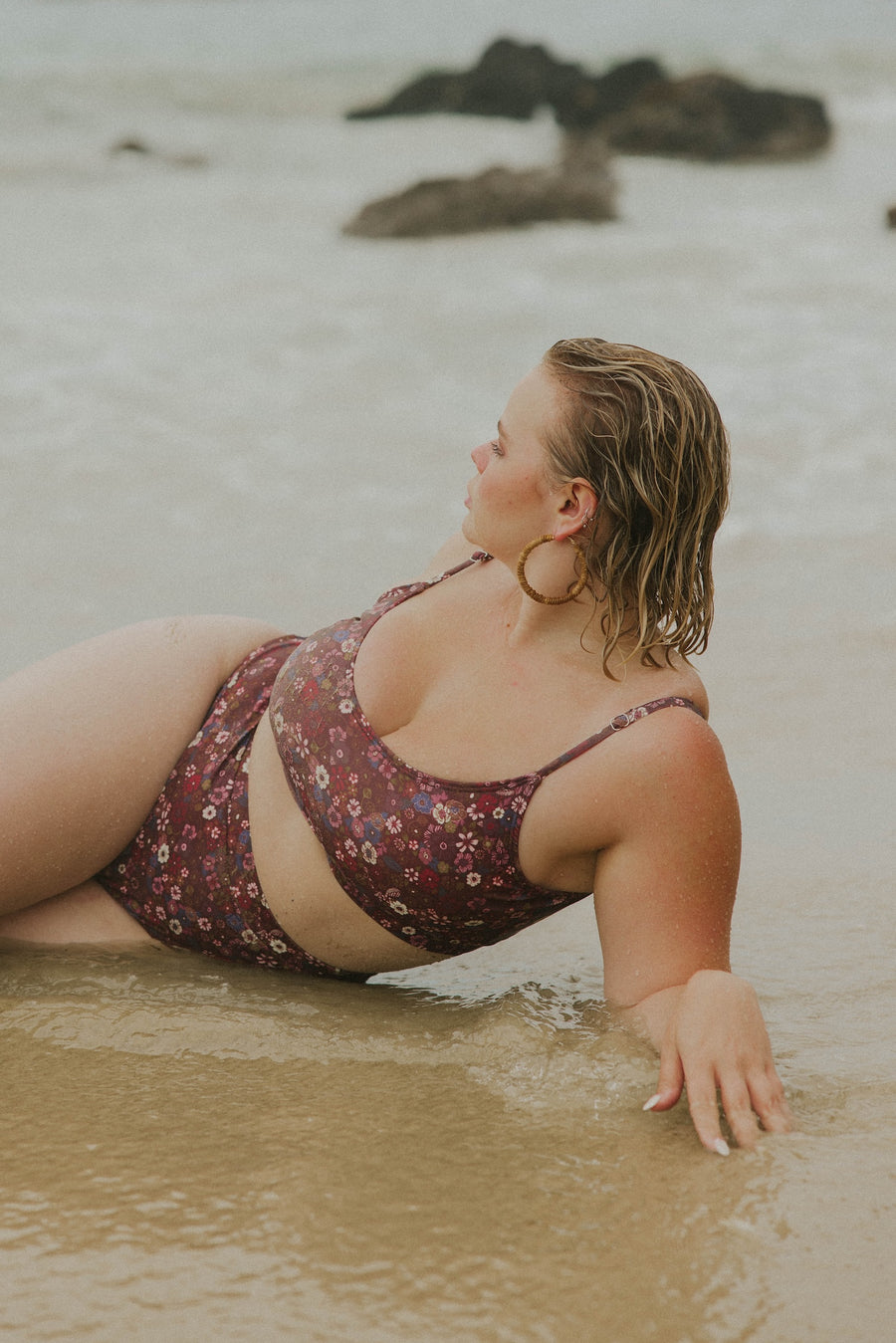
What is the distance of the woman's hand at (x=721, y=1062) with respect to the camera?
1.90 metres

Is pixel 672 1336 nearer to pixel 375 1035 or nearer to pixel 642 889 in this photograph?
pixel 642 889

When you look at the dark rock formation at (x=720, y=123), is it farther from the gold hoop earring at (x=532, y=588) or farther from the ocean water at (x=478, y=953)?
the gold hoop earring at (x=532, y=588)

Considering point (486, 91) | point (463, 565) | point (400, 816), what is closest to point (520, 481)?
point (463, 565)

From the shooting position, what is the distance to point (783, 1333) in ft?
5.07

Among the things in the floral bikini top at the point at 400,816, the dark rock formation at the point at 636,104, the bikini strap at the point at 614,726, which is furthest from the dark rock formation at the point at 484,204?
the bikini strap at the point at 614,726

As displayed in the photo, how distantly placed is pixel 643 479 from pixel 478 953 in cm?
105

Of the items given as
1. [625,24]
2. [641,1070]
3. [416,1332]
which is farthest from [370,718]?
[625,24]

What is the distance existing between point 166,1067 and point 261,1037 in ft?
0.51

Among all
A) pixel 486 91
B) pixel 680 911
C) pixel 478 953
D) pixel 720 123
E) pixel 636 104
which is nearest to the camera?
pixel 680 911

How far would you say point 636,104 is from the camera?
61.3ft

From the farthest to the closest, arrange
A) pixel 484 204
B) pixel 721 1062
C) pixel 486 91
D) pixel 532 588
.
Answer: pixel 486 91 → pixel 484 204 → pixel 532 588 → pixel 721 1062

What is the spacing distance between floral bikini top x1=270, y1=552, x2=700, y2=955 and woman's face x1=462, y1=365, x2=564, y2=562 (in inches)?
9.1

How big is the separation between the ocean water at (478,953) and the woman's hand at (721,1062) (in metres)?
0.04

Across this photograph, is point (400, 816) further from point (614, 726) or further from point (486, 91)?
point (486, 91)
